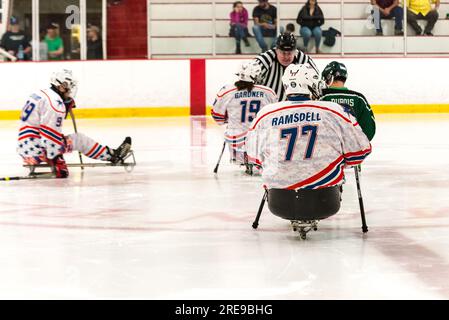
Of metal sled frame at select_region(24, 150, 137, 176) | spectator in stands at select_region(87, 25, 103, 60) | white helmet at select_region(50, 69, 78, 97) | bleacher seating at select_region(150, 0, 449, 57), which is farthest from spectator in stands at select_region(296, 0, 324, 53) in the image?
white helmet at select_region(50, 69, 78, 97)

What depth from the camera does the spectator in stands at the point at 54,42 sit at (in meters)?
15.4

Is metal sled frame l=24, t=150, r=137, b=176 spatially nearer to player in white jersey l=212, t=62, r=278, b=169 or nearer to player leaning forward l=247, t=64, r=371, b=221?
player in white jersey l=212, t=62, r=278, b=169

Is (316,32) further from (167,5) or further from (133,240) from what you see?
(133,240)

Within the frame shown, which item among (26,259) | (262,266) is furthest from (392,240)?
(26,259)

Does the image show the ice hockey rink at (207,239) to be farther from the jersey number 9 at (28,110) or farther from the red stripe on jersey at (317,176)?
the jersey number 9 at (28,110)

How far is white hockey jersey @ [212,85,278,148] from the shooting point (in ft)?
26.8

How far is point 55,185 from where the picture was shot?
7941mm

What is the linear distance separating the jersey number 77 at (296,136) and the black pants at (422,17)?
11229 mm

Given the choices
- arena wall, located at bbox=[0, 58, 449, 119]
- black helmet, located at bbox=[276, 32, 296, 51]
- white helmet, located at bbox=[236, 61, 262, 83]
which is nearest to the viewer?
black helmet, located at bbox=[276, 32, 296, 51]

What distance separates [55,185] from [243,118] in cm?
169

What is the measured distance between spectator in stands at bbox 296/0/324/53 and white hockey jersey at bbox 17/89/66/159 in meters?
8.22

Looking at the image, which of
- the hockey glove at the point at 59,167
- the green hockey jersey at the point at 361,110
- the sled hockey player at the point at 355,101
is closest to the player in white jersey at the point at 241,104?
the hockey glove at the point at 59,167

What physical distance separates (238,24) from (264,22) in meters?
0.44

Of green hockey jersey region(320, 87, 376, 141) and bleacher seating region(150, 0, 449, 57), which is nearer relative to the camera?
green hockey jersey region(320, 87, 376, 141)
